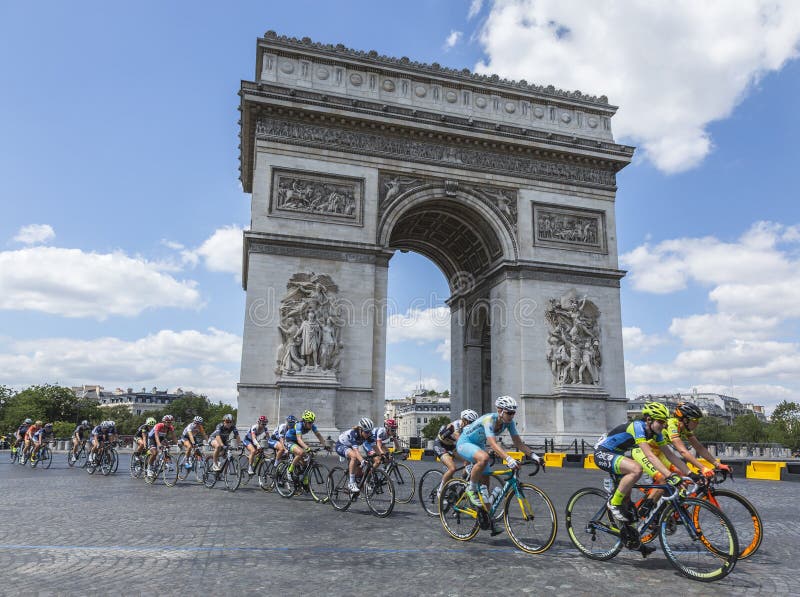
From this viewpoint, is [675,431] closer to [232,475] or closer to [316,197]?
[232,475]

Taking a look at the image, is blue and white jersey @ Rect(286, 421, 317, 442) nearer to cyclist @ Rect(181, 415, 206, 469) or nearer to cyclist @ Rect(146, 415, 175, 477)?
cyclist @ Rect(181, 415, 206, 469)

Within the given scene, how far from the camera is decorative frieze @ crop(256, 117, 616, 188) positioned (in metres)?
25.3

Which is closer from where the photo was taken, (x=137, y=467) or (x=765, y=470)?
(x=137, y=467)

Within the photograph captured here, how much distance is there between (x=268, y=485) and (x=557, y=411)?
15716mm

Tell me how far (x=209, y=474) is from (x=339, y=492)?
4.61m

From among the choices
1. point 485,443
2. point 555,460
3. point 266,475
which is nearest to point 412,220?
point 555,460

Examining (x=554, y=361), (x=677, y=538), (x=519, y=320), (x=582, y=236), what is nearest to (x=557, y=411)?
(x=554, y=361)

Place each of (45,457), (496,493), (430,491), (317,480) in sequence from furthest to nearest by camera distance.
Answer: (45,457) → (317,480) → (430,491) → (496,493)

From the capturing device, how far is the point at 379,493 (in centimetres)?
960

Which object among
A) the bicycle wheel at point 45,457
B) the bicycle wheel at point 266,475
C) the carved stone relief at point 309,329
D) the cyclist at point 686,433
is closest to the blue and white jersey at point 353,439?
the bicycle wheel at point 266,475

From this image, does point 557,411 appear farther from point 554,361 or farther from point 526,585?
point 526,585

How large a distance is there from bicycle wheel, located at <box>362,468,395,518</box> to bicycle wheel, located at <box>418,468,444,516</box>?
0.56 metres

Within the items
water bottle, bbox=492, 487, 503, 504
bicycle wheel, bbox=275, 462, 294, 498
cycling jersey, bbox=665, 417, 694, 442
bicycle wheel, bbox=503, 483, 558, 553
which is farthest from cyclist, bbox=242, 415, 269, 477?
cycling jersey, bbox=665, 417, 694, 442

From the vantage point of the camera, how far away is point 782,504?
11461mm
